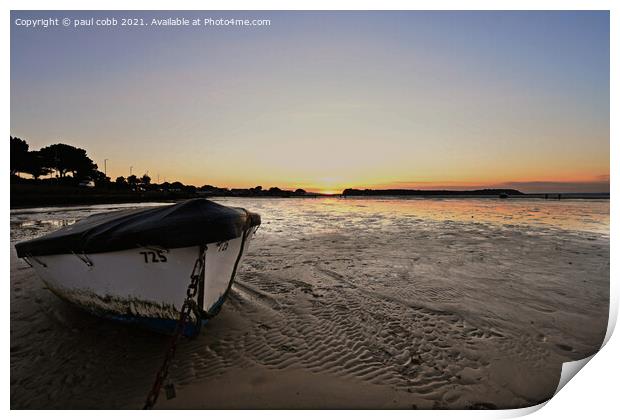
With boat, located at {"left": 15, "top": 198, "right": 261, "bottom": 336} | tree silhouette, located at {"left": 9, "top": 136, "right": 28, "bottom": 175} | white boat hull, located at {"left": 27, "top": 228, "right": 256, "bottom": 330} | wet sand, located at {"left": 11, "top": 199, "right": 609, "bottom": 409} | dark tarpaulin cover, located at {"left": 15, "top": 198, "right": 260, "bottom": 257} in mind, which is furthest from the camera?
tree silhouette, located at {"left": 9, "top": 136, "right": 28, "bottom": 175}

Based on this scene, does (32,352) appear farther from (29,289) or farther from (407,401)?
(407,401)

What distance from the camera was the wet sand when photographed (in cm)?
342

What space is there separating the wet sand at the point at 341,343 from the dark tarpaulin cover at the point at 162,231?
1502 mm

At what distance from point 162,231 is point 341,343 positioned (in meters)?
3.00

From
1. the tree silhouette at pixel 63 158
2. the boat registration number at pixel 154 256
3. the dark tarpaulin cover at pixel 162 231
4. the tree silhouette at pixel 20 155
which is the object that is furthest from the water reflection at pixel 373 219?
the tree silhouette at pixel 63 158

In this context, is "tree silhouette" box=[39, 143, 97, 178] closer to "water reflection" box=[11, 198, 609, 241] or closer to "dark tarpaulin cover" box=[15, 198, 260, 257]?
"water reflection" box=[11, 198, 609, 241]

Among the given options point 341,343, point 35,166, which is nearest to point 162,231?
point 341,343

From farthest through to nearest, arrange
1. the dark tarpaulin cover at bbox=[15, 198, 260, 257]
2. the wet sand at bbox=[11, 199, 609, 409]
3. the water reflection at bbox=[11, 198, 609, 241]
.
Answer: the water reflection at bbox=[11, 198, 609, 241] < the dark tarpaulin cover at bbox=[15, 198, 260, 257] < the wet sand at bbox=[11, 199, 609, 409]

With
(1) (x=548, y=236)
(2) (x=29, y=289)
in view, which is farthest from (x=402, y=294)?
(1) (x=548, y=236)

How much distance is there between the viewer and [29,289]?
6.61 m

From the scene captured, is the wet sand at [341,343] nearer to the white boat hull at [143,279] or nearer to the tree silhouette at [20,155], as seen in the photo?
the white boat hull at [143,279]

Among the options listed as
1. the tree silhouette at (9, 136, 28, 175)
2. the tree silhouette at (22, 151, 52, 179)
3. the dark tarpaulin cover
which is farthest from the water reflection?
the tree silhouette at (22, 151, 52, 179)

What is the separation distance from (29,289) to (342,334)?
23.1 feet

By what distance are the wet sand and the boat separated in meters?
0.55
